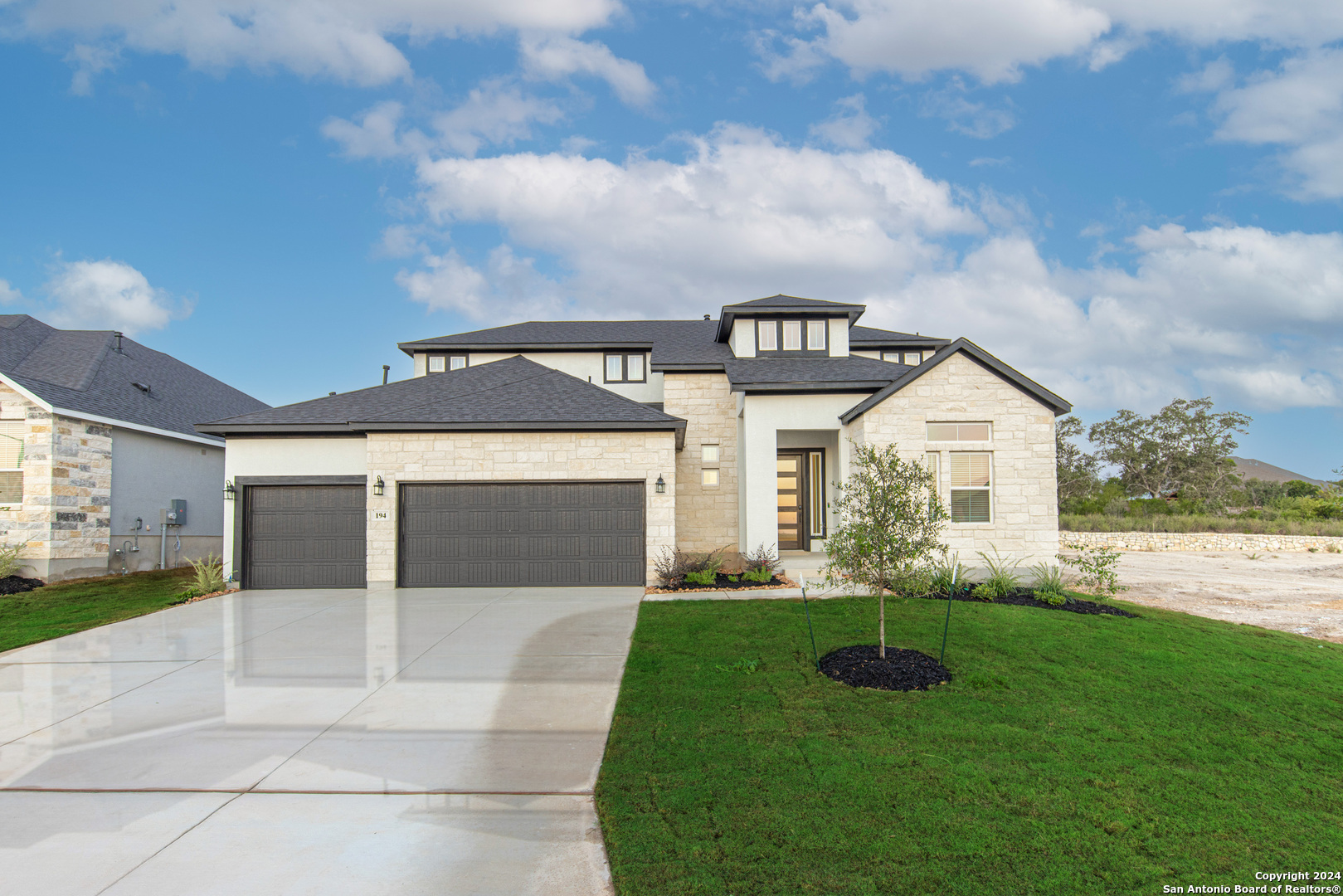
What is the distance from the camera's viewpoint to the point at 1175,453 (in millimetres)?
35812

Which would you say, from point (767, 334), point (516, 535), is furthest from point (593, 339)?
point (516, 535)

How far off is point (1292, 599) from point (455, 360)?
22718 millimetres

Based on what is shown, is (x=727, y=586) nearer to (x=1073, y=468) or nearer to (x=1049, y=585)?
(x=1049, y=585)

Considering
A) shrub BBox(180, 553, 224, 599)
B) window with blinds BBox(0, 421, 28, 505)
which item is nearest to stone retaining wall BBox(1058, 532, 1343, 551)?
shrub BBox(180, 553, 224, 599)

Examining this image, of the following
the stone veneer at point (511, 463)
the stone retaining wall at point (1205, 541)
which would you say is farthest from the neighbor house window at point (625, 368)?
the stone retaining wall at point (1205, 541)

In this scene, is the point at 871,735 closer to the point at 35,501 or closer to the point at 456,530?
the point at 456,530

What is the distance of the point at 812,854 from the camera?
11.9 ft

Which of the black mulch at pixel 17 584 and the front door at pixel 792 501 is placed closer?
the black mulch at pixel 17 584

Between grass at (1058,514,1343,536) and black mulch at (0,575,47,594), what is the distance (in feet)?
112

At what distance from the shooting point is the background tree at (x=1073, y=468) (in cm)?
3706

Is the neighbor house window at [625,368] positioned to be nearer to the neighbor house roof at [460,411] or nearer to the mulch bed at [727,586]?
the neighbor house roof at [460,411]

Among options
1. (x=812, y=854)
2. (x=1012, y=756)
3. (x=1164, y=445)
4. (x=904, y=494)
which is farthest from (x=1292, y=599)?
(x=1164, y=445)

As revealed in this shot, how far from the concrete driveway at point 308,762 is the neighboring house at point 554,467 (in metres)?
4.50

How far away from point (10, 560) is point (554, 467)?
40.2 ft
